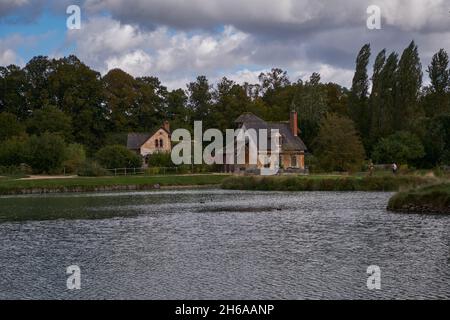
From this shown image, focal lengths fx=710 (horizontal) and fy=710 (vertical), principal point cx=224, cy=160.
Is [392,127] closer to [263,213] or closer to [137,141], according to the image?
[137,141]

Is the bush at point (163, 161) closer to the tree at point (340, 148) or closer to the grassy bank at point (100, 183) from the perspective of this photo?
the grassy bank at point (100, 183)

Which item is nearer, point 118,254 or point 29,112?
point 118,254

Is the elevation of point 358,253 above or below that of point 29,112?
below

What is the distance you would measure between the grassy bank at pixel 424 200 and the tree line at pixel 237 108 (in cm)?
2397

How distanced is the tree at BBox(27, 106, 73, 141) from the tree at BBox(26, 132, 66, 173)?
1959cm

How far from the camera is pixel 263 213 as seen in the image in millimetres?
38250

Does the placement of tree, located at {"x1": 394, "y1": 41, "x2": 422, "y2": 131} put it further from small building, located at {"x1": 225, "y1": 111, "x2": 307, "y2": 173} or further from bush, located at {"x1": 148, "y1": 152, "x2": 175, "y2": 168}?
bush, located at {"x1": 148, "y1": 152, "x2": 175, "y2": 168}

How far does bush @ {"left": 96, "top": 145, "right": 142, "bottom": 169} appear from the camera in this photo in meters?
76.2

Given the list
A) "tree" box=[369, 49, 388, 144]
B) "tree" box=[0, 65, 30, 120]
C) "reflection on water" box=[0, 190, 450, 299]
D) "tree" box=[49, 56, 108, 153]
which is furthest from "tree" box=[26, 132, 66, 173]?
"tree" box=[369, 49, 388, 144]

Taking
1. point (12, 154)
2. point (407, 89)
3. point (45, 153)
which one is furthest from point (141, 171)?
point (407, 89)
